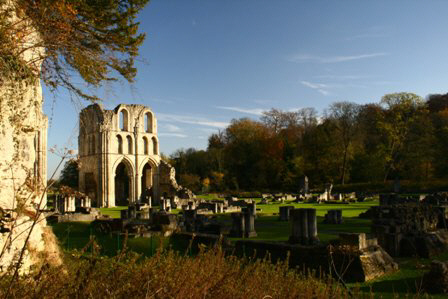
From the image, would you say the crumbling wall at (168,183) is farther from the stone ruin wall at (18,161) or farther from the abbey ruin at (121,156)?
the stone ruin wall at (18,161)

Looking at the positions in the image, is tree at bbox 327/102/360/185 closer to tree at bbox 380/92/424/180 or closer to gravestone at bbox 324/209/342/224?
tree at bbox 380/92/424/180

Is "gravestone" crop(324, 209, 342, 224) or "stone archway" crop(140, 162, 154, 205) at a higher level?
"stone archway" crop(140, 162, 154, 205)

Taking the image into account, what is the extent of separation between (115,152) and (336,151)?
25.2 m

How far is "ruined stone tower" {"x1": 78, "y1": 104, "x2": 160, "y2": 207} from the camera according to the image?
32031 mm

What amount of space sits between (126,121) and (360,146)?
27.5 meters

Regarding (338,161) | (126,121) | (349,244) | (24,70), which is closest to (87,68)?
(24,70)

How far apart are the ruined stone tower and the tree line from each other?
10.6 m

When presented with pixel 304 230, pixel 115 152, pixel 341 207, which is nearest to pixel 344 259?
pixel 304 230

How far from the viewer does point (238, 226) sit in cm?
1383

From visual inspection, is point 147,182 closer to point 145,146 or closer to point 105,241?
point 145,146

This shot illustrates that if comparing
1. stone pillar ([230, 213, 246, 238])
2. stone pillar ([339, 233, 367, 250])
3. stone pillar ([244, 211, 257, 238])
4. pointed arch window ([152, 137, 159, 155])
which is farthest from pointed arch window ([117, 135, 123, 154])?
stone pillar ([339, 233, 367, 250])

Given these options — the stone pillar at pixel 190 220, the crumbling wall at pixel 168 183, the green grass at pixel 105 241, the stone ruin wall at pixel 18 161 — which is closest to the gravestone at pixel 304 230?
the green grass at pixel 105 241

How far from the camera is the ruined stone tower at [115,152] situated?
32031mm

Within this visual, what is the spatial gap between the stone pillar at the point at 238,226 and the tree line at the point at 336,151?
31.1m
